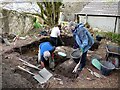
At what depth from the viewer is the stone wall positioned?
11.8m

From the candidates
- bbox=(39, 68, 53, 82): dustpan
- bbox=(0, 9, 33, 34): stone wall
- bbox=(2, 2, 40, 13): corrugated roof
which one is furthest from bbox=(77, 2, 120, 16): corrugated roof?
bbox=(39, 68, 53, 82): dustpan

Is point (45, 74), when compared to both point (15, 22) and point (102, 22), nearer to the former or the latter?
point (102, 22)

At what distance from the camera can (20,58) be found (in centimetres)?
753

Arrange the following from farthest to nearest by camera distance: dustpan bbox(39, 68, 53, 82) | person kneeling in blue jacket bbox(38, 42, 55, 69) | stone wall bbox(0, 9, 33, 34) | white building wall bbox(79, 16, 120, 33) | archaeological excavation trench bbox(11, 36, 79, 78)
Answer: stone wall bbox(0, 9, 33, 34) → white building wall bbox(79, 16, 120, 33) → archaeological excavation trench bbox(11, 36, 79, 78) → person kneeling in blue jacket bbox(38, 42, 55, 69) → dustpan bbox(39, 68, 53, 82)

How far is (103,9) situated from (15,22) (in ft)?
17.7

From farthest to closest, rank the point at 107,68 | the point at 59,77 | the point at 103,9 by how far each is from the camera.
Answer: the point at 103,9 → the point at 107,68 → the point at 59,77

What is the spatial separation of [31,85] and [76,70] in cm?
176

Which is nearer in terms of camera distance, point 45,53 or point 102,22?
point 45,53

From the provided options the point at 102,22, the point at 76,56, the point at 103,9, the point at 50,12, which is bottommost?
the point at 76,56

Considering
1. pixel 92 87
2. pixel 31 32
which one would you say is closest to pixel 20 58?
pixel 92 87

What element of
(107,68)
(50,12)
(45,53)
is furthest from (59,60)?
(50,12)

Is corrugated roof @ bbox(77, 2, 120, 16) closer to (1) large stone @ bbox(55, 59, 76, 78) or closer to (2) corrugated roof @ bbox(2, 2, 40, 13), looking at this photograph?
(2) corrugated roof @ bbox(2, 2, 40, 13)

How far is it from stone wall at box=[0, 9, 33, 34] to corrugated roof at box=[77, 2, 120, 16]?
11.4 ft

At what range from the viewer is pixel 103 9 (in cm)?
1164
